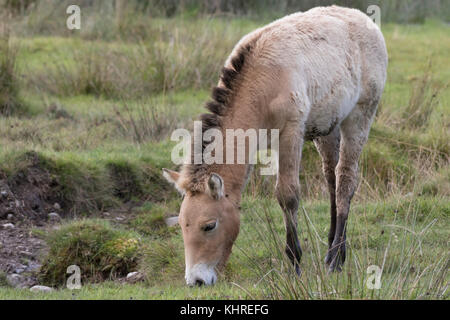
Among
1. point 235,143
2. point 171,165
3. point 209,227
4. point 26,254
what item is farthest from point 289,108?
point 171,165

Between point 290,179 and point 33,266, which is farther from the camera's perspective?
point 33,266

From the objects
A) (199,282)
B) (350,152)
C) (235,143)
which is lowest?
(199,282)

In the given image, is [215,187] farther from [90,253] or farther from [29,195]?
[29,195]

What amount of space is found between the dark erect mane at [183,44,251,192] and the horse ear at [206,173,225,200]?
0.11 metres

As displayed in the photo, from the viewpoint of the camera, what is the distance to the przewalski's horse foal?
18.2 feet

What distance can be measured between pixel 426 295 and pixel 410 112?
6544 millimetres

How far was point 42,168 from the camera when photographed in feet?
26.9

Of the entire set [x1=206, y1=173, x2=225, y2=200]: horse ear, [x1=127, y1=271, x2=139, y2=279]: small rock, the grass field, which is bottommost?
[x1=127, y1=271, x2=139, y2=279]: small rock

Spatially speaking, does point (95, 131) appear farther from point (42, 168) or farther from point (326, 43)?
point (326, 43)

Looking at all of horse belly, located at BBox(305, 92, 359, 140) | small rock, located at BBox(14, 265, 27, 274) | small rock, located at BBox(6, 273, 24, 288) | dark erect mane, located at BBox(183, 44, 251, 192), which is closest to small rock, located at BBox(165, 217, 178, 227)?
small rock, located at BBox(14, 265, 27, 274)

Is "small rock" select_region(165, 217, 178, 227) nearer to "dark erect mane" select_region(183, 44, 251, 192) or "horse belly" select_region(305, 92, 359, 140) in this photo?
"horse belly" select_region(305, 92, 359, 140)

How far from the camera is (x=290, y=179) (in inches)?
238

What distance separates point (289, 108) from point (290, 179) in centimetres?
62

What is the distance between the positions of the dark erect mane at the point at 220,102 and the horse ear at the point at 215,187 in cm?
11
